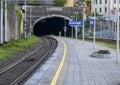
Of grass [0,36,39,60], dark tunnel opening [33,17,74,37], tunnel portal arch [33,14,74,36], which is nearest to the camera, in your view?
grass [0,36,39,60]

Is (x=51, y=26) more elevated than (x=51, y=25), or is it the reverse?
(x=51, y=25)

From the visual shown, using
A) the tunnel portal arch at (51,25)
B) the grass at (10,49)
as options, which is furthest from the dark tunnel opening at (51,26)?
the grass at (10,49)

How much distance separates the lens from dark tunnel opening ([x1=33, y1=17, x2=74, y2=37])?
133900 mm

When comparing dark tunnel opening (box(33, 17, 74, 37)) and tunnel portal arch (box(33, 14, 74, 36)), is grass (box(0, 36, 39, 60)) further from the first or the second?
dark tunnel opening (box(33, 17, 74, 37))

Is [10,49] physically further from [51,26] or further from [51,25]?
[51,26]

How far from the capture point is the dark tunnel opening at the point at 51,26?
439 feet

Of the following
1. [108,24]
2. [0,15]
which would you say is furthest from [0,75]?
[108,24]

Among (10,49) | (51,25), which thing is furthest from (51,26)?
(10,49)

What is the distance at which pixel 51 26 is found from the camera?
14075 cm

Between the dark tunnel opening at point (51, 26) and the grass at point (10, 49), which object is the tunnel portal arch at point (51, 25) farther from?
the grass at point (10, 49)

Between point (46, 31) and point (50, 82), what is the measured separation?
129176 millimetres

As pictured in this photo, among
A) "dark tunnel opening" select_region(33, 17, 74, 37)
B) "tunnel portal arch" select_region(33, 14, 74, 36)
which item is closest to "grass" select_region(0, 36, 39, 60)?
"tunnel portal arch" select_region(33, 14, 74, 36)

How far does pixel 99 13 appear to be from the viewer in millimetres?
174250

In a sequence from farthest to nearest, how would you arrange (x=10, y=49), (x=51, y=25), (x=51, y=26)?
(x=51, y=26) < (x=51, y=25) < (x=10, y=49)
